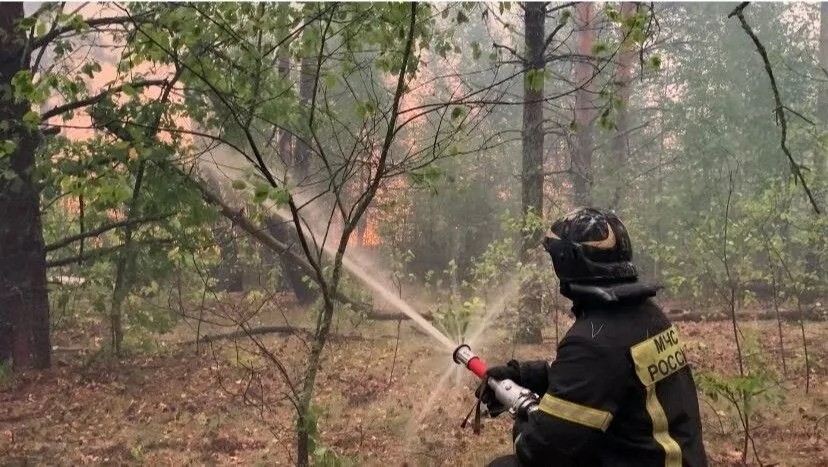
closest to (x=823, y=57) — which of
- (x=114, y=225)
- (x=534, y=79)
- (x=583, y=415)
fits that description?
(x=534, y=79)

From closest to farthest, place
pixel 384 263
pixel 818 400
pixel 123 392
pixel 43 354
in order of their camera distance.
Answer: pixel 818 400
pixel 123 392
pixel 43 354
pixel 384 263

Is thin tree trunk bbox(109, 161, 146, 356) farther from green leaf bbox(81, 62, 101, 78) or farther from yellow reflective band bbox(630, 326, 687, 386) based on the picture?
yellow reflective band bbox(630, 326, 687, 386)

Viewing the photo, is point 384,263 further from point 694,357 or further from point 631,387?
point 631,387

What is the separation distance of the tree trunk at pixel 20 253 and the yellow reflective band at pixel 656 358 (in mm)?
8641

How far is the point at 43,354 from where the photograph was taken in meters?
9.48

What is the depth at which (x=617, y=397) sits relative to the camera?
2.65 metres

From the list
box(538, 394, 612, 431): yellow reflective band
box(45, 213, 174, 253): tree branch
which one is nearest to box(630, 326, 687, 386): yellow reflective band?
box(538, 394, 612, 431): yellow reflective band

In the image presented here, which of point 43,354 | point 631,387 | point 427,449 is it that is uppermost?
point 631,387

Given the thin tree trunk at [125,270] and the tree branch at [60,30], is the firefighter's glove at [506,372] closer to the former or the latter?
the thin tree trunk at [125,270]

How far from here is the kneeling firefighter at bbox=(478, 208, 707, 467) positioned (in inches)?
104

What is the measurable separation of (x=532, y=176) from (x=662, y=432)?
868cm

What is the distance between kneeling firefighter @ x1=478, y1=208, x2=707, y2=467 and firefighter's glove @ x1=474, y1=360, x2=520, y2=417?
396mm

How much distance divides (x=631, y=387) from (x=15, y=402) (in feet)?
26.9

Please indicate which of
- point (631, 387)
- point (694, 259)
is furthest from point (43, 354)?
point (694, 259)
